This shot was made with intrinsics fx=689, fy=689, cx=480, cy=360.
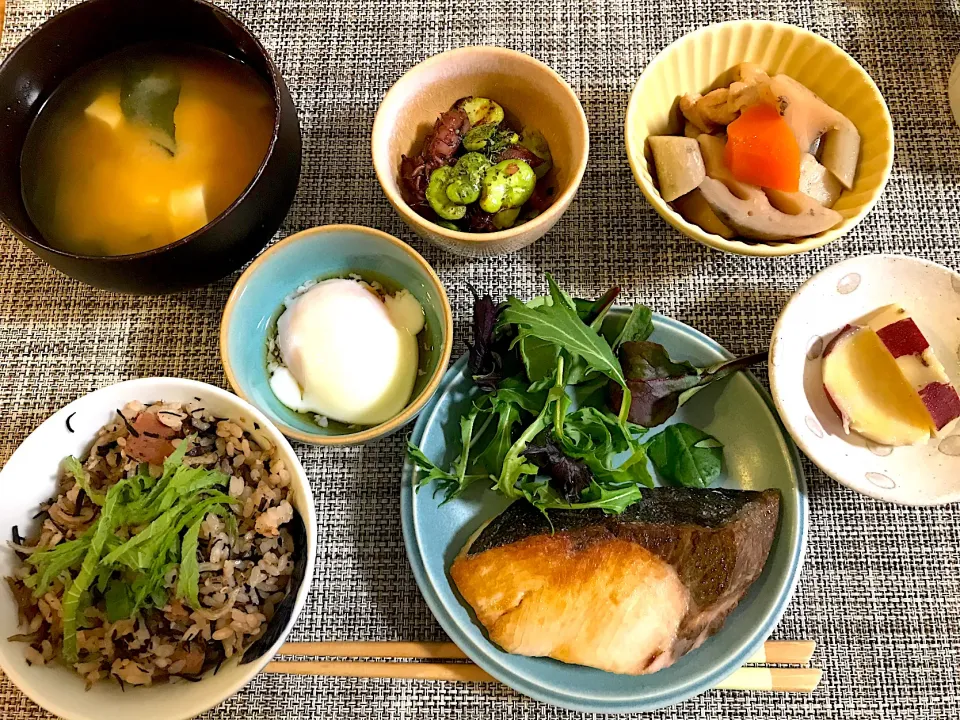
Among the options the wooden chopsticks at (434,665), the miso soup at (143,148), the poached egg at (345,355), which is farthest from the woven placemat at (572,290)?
the miso soup at (143,148)

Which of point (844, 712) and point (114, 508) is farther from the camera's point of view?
point (844, 712)

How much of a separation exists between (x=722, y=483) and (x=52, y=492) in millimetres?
1218

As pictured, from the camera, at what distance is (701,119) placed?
137 centimetres

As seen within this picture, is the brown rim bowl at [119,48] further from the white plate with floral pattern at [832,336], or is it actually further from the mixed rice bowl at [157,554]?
the white plate with floral pattern at [832,336]

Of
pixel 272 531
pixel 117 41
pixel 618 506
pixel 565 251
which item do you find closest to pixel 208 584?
pixel 272 531

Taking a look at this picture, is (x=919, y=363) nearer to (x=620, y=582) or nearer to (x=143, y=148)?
(x=620, y=582)

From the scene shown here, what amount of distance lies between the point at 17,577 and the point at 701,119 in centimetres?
149

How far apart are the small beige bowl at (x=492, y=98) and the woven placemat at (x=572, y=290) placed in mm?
192

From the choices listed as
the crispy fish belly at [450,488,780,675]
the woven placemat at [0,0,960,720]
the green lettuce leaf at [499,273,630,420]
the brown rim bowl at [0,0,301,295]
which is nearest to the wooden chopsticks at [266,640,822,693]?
the woven placemat at [0,0,960,720]

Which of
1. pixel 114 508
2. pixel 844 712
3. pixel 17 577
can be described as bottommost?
pixel 844 712

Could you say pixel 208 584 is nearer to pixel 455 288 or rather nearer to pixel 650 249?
pixel 455 288

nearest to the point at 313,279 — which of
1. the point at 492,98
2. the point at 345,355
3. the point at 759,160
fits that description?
the point at 345,355

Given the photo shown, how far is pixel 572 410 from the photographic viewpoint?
135 centimetres

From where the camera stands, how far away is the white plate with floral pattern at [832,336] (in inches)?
48.1
